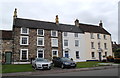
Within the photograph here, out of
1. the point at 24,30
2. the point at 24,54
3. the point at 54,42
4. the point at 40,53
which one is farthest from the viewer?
the point at 54,42

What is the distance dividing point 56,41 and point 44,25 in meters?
5.08

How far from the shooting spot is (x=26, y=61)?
30.6 m

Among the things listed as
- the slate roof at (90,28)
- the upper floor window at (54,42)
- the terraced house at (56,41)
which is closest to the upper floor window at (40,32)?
the terraced house at (56,41)

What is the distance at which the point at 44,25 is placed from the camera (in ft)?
117

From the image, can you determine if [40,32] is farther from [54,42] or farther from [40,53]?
[40,53]

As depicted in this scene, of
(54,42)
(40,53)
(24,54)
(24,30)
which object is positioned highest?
(24,30)

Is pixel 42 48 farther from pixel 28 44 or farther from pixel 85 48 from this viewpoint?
pixel 85 48

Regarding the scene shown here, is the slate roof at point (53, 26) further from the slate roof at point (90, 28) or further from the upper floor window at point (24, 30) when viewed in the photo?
the upper floor window at point (24, 30)

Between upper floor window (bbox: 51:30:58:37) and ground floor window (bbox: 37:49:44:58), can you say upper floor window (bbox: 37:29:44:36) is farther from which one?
ground floor window (bbox: 37:49:44:58)

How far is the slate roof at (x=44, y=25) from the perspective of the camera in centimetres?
3291

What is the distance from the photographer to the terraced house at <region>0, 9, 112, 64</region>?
102ft

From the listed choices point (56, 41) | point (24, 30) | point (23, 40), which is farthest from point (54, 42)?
point (24, 30)

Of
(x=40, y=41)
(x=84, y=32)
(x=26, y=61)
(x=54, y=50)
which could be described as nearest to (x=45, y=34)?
(x=40, y=41)

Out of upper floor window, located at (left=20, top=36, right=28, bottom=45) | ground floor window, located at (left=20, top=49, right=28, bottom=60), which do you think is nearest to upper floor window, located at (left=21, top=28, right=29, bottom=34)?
upper floor window, located at (left=20, top=36, right=28, bottom=45)
